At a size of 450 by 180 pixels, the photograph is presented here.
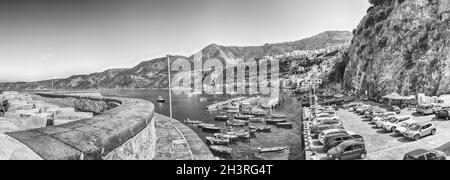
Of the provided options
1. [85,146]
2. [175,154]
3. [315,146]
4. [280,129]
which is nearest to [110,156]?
[85,146]

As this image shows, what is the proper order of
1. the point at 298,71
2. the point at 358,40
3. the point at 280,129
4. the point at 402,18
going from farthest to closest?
the point at 298,71
the point at 358,40
the point at 402,18
the point at 280,129

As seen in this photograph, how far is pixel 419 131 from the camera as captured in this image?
57.5 ft

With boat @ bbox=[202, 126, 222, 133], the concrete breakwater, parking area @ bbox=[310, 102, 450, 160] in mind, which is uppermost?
the concrete breakwater

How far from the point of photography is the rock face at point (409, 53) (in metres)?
44.6

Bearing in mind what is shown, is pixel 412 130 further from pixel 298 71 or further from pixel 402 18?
pixel 298 71

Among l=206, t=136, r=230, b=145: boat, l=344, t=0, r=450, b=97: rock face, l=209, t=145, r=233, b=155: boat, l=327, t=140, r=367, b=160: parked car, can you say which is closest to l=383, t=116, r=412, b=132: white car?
l=327, t=140, r=367, b=160: parked car

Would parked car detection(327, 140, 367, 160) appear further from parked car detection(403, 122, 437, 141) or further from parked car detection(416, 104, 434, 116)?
parked car detection(416, 104, 434, 116)

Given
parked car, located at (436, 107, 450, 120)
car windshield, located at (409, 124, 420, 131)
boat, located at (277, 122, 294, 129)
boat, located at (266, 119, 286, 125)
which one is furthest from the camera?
boat, located at (266, 119, 286, 125)

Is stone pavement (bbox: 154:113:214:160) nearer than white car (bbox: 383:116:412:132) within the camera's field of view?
Yes

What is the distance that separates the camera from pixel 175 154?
9555 mm

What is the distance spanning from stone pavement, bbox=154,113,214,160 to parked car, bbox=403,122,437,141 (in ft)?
47.6

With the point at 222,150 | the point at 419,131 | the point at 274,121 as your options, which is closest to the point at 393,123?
the point at 419,131

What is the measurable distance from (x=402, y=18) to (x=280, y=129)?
3961cm

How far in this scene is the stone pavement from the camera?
9283mm
